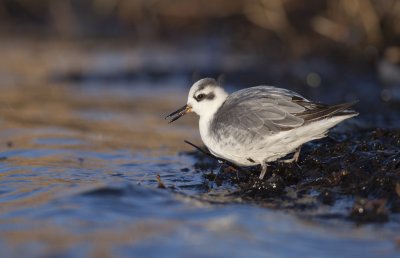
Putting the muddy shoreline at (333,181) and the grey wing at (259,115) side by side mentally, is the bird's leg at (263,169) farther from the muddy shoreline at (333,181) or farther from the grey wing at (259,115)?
the grey wing at (259,115)

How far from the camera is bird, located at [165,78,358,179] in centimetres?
686

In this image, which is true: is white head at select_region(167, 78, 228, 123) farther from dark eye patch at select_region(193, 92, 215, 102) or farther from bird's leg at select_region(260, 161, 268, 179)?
bird's leg at select_region(260, 161, 268, 179)

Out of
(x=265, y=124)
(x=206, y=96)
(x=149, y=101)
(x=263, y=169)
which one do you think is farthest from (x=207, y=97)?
(x=149, y=101)

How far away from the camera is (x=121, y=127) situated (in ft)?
35.8

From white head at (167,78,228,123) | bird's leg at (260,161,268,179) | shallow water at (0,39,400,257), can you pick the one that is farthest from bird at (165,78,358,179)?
shallow water at (0,39,400,257)

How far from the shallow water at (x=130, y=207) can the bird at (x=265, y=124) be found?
0.44 meters

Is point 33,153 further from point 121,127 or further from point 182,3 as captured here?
point 182,3

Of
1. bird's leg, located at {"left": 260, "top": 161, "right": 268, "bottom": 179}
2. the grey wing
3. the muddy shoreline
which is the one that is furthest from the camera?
bird's leg, located at {"left": 260, "top": 161, "right": 268, "bottom": 179}

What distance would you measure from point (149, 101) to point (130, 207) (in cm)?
641

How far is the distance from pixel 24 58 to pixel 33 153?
7592 mm

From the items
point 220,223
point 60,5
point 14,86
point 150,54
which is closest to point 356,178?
point 220,223

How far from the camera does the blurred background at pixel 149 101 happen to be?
230 inches

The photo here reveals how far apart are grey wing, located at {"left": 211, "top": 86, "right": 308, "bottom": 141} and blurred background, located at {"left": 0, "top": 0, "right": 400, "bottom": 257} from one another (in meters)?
0.65

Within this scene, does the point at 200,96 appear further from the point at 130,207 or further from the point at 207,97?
the point at 130,207
